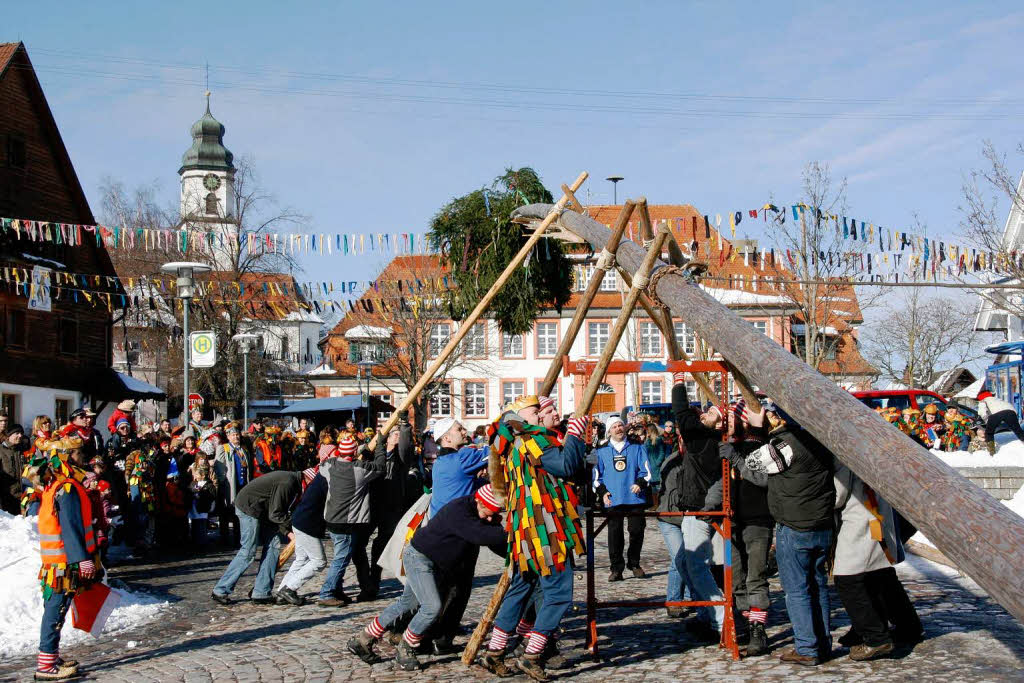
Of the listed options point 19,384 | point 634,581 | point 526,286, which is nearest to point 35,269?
point 19,384

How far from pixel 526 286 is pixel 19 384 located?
21124mm

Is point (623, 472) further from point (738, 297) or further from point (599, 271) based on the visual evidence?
point (738, 297)

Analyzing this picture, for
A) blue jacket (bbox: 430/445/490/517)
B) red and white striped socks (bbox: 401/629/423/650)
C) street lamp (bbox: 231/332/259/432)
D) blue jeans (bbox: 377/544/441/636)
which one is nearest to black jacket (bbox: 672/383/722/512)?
blue jacket (bbox: 430/445/490/517)

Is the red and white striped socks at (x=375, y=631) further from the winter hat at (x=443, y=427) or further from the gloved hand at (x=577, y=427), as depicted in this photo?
the gloved hand at (x=577, y=427)

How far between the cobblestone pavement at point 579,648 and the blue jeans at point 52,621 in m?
0.43

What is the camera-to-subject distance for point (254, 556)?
39.6 feet

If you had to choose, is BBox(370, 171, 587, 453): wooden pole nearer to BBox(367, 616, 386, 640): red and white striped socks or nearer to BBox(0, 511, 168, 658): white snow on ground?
BBox(0, 511, 168, 658): white snow on ground

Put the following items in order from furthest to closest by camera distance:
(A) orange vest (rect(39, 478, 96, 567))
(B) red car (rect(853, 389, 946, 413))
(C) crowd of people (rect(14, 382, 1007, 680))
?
(B) red car (rect(853, 389, 946, 413)) → (A) orange vest (rect(39, 478, 96, 567)) → (C) crowd of people (rect(14, 382, 1007, 680))

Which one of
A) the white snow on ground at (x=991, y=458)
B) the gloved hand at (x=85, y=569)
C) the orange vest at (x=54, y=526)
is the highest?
the orange vest at (x=54, y=526)

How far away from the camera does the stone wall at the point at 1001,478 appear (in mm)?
14766

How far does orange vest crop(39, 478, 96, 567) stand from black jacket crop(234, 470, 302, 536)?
307 centimetres

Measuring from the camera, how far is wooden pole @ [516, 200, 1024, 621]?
3.94 meters

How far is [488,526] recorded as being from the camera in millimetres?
8508

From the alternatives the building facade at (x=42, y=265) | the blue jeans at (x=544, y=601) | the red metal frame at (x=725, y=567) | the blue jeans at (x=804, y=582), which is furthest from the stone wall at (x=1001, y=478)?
the building facade at (x=42, y=265)
